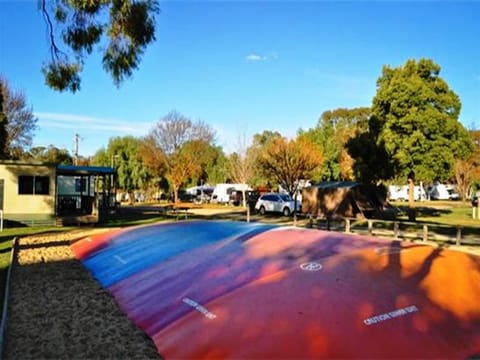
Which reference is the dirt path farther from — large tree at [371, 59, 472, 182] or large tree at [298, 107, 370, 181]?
large tree at [298, 107, 370, 181]

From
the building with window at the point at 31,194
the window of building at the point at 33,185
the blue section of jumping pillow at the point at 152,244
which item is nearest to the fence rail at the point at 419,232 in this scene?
the blue section of jumping pillow at the point at 152,244

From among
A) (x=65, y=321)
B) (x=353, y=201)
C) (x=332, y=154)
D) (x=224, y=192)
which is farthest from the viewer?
(x=224, y=192)

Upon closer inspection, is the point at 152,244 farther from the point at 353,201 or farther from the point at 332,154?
the point at 332,154

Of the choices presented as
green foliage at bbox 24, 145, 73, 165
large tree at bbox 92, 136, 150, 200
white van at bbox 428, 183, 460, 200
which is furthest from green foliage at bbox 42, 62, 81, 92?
white van at bbox 428, 183, 460, 200

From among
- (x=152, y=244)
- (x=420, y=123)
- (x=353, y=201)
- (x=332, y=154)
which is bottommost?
(x=152, y=244)

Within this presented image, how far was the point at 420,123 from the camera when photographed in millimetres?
23328

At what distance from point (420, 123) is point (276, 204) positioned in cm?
1035

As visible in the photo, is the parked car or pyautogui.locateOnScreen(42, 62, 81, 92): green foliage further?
the parked car

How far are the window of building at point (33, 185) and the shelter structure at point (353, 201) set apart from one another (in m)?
14.0

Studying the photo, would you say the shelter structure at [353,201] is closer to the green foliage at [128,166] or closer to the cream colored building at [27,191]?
the cream colored building at [27,191]

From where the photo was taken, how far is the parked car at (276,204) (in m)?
28.5

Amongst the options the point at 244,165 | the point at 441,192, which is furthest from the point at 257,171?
the point at 441,192

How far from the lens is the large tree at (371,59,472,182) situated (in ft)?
75.4

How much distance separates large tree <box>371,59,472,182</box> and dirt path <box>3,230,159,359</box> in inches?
733
